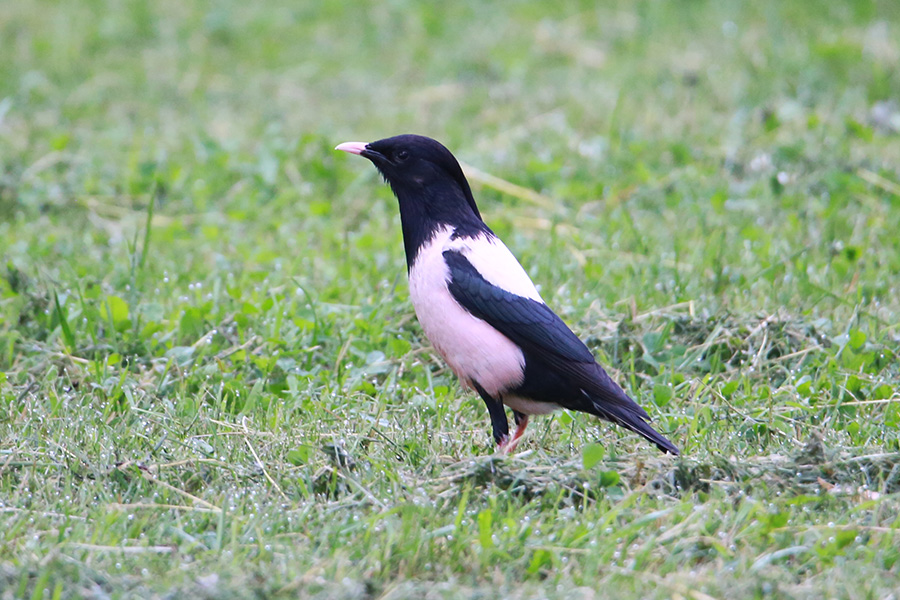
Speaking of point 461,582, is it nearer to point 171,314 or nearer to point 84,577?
point 84,577

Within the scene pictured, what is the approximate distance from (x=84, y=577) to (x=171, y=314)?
2127mm

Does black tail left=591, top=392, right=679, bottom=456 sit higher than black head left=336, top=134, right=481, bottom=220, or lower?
lower

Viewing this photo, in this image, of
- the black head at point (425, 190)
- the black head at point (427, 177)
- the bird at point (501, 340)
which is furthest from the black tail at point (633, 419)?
the black head at point (427, 177)

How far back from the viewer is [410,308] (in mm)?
4898

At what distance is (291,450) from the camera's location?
3.64m

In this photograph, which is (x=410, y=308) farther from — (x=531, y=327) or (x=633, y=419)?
(x=633, y=419)

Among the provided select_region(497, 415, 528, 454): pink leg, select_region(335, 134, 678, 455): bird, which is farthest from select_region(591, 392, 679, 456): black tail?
select_region(497, 415, 528, 454): pink leg

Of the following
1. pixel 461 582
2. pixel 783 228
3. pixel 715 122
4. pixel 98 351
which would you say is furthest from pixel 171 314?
pixel 715 122

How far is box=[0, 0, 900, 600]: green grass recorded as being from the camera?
3061 mm

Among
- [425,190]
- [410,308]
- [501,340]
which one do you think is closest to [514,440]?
[501,340]

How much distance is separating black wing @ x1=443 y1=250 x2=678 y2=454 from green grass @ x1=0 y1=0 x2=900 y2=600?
0.25 meters

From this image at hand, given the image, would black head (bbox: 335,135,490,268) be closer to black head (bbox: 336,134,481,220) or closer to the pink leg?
black head (bbox: 336,134,481,220)

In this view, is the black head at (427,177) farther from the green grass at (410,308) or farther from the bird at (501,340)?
the green grass at (410,308)

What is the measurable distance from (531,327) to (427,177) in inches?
29.6
